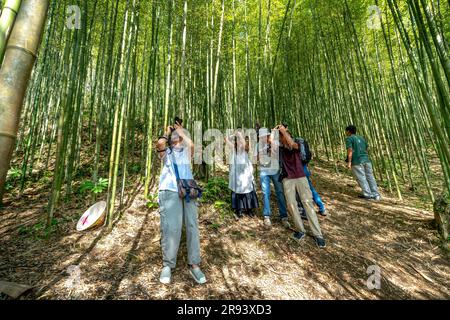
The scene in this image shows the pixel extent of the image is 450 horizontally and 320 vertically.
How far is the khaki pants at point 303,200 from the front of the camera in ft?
8.57

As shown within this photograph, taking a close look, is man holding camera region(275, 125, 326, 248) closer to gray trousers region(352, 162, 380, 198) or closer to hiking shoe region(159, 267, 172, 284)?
hiking shoe region(159, 267, 172, 284)

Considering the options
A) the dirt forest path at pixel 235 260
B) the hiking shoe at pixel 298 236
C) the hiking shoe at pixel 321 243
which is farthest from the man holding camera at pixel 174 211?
the hiking shoe at pixel 321 243

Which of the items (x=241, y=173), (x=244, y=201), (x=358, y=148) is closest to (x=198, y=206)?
(x=244, y=201)

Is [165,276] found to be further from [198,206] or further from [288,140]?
[288,140]

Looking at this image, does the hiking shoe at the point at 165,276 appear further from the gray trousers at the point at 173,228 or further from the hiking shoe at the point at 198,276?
the hiking shoe at the point at 198,276

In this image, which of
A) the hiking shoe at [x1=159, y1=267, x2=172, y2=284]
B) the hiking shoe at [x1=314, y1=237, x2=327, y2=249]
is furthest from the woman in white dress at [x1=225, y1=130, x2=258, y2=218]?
the hiking shoe at [x1=159, y1=267, x2=172, y2=284]

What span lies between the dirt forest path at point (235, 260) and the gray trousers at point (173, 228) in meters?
0.22

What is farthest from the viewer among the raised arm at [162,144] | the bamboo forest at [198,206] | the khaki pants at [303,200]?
the khaki pants at [303,200]

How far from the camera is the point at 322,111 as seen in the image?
6926mm

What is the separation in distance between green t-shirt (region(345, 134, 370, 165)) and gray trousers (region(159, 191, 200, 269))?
11.9 feet

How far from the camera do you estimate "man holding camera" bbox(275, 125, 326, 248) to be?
8.62ft

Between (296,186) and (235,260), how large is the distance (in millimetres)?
1143

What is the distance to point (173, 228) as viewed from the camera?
6.32 ft

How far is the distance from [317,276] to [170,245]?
1.48 meters
